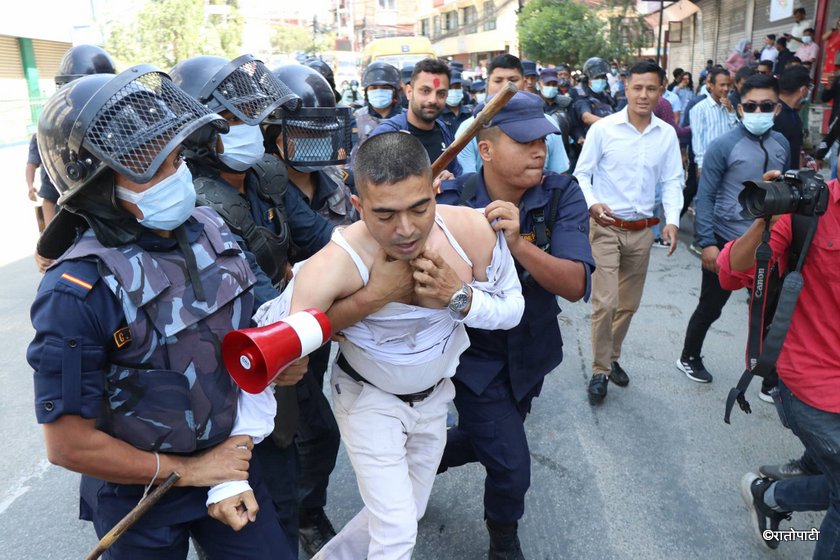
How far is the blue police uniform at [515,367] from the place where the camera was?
280 centimetres

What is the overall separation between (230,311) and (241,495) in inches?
20.6

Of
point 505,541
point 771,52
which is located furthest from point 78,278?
point 771,52

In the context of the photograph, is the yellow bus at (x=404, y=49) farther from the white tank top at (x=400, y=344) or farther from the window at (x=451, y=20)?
the window at (x=451, y=20)

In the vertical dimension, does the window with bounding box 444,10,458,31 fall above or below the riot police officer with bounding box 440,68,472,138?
above

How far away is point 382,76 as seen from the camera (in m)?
7.02

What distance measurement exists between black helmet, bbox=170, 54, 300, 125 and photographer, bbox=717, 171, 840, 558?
1.88 meters

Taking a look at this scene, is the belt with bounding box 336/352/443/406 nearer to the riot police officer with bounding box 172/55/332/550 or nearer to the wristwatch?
the riot police officer with bounding box 172/55/332/550

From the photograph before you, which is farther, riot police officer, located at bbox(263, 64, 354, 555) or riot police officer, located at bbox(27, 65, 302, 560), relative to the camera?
riot police officer, located at bbox(263, 64, 354, 555)

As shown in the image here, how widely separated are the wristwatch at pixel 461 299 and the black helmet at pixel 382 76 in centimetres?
510

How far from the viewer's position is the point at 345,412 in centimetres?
249

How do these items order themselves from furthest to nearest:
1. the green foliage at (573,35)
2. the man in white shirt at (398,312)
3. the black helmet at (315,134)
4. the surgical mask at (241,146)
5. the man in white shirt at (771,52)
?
the green foliage at (573,35) < the man in white shirt at (771,52) < the black helmet at (315,134) < the surgical mask at (241,146) < the man in white shirt at (398,312)

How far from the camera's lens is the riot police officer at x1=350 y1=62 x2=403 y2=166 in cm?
687

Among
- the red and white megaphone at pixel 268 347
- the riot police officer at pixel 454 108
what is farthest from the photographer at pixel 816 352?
the riot police officer at pixel 454 108

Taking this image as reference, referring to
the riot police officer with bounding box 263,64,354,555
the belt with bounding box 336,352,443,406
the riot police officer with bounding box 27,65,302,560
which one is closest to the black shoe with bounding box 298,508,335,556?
the riot police officer with bounding box 263,64,354,555
